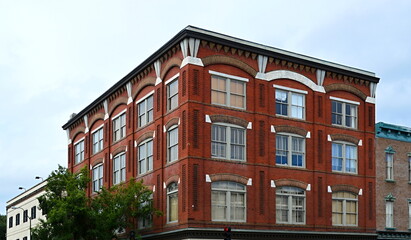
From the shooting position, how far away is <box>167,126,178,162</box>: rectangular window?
135 ft

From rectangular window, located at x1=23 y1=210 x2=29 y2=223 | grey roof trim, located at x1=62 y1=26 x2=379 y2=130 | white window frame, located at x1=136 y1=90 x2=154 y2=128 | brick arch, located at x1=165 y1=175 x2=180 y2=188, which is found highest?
grey roof trim, located at x1=62 y1=26 x2=379 y2=130

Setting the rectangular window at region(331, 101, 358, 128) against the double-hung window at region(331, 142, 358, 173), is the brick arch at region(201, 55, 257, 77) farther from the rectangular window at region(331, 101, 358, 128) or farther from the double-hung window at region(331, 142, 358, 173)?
the double-hung window at region(331, 142, 358, 173)

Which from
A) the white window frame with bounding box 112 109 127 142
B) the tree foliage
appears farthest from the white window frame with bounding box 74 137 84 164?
the tree foliage

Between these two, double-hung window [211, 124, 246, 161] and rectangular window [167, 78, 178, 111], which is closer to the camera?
double-hung window [211, 124, 246, 161]

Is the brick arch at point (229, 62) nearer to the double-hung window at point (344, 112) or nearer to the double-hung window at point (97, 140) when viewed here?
the double-hung window at point (344, 112)

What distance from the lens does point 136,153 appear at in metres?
47.4

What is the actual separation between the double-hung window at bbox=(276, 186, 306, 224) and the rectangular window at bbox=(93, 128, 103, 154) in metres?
18.9

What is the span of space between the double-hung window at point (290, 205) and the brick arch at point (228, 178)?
10.4 ft

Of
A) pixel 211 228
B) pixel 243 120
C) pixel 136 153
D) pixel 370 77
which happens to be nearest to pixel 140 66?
pixel 136 153

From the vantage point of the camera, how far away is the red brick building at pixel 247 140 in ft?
130

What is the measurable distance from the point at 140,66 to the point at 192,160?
35.6ft

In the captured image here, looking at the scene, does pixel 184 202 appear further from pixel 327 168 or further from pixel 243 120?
pixel 327 168

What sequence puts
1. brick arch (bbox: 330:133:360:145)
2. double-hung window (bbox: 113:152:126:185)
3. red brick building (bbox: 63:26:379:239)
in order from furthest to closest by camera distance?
double-hung window (bbox: 113:152:126:185), brick arch (bbox: 330:133:360:145), red brick building (bbox: 63:26:379:239)

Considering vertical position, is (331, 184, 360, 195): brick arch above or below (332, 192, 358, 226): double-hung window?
above
